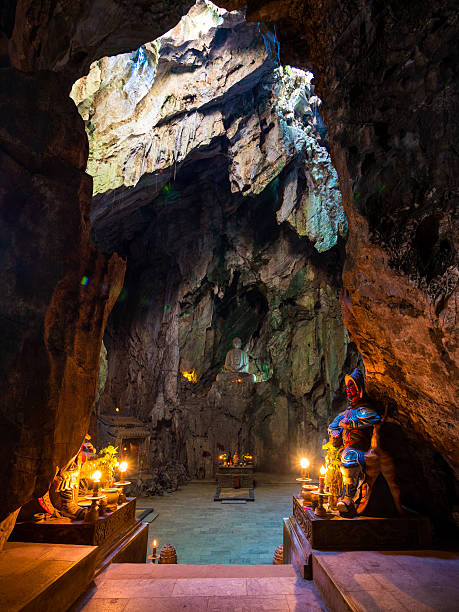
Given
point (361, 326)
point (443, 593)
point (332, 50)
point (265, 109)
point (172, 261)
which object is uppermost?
point (265, 109)

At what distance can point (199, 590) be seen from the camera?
15.7 ft

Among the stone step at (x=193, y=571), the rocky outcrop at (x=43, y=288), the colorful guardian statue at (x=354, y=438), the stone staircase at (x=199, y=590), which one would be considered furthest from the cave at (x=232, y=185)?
the stone step at (x=193, y=571)

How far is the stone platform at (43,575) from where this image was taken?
3.41 m

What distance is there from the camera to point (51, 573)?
3.97m

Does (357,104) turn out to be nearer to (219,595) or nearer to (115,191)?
(219,595)

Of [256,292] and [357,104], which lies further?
[256,292]

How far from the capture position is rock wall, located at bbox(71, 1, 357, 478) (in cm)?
1466

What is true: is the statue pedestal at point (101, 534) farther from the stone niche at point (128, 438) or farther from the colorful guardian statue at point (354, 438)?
the stone niche at point (128, 438)

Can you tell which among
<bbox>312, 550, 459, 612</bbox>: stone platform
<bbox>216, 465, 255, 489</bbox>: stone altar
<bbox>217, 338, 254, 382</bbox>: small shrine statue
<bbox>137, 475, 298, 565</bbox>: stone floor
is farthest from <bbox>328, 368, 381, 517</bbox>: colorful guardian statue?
<bbox>217, 338, 254, 382</bbox>: small shrine statue

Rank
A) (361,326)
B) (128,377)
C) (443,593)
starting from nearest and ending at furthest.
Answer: (443,593) < (361,326) < (128,377)

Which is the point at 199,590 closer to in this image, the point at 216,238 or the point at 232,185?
the point at 232,185

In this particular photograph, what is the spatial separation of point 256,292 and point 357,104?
632 inches

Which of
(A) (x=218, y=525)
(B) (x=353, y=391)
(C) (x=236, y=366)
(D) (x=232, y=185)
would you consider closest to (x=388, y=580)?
(B) (x=353, y=391)

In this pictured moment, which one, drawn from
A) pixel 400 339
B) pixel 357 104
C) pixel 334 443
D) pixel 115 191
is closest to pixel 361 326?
pixel 400 339
